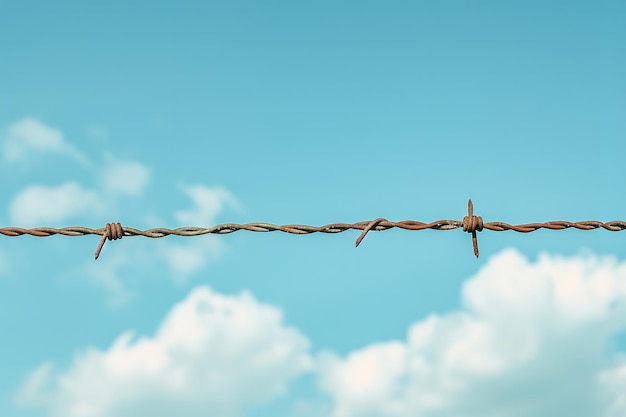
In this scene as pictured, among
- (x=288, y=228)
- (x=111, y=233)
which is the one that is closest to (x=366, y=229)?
(x=288, y=228)

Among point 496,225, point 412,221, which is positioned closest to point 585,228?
point 496,225

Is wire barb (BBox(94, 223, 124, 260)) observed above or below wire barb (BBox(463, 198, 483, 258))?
below

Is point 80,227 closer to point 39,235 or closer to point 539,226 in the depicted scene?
point 39,235

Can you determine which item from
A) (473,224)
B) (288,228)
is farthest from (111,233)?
(473,224)

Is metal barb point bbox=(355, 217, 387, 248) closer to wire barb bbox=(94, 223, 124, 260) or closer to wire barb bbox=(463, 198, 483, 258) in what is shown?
wire barb bbox=(463, 198, 483, 258)

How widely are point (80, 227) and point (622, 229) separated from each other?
2798 millimetres

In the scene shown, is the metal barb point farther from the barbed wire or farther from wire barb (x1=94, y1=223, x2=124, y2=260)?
wire barb (x1=94, y1=223, x2=124, y2=260)

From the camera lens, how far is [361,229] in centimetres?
427

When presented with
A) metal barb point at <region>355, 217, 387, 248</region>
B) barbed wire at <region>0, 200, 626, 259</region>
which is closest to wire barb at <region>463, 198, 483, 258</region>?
barbed wire at <region>0, 200, 626, 259</region>

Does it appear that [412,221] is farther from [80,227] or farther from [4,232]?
[4,232]

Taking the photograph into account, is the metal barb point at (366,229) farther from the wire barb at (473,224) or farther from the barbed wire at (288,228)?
the wire barb at (473,224)

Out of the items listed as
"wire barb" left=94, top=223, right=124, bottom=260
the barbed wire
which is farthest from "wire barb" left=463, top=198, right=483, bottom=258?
"wire barb" left=94, top=223, right=124, bottom=260

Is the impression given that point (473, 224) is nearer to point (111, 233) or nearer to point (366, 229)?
point (366, 229)

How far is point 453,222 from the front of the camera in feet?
14.3
